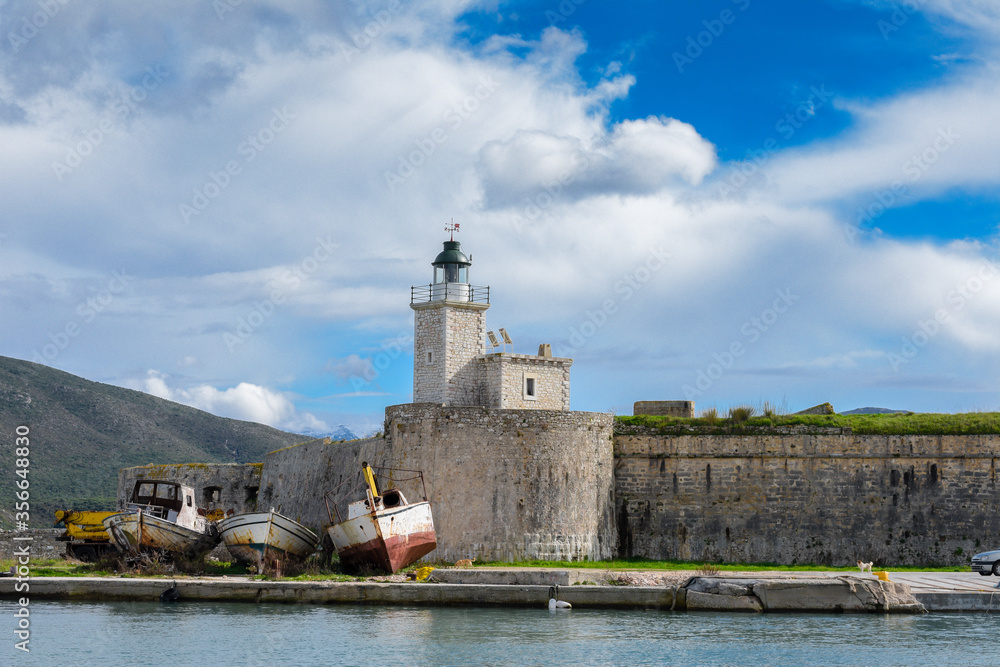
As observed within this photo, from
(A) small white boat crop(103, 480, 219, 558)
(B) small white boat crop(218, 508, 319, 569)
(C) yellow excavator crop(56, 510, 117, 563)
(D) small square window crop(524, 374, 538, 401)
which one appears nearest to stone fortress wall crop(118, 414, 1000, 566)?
(B) small white boat crop(218, 508, 319, 569)

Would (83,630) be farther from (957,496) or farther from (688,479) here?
(957,496)

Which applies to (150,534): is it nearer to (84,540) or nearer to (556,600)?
(84,540)

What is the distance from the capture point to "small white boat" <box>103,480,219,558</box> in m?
26.0

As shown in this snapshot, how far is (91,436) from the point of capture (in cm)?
7481

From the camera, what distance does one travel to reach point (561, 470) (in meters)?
26.4

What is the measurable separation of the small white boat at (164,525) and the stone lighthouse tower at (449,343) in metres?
6.79

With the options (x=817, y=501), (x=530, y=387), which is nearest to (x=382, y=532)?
(x=530, y=387)

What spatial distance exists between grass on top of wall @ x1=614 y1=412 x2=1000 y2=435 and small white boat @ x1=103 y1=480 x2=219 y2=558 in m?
10.5

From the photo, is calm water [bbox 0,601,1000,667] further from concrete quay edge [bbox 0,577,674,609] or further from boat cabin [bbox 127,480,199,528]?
boat cabin [bbox 127,480,199,528]

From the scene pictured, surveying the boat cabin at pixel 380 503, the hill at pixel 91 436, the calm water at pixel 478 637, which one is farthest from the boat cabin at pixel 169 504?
the hill at pixel 91 436

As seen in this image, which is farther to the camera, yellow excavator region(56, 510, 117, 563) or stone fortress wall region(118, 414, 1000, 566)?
yellow excavator region(56, 510, 117, 563)

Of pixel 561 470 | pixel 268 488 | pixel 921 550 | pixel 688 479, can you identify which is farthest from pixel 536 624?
pixel 268 488

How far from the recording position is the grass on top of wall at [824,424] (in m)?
27.1

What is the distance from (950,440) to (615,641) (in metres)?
12.8
